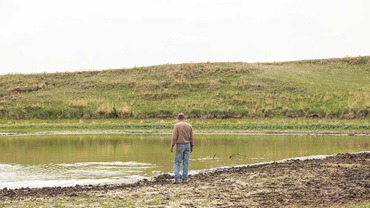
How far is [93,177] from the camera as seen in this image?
56.7ft

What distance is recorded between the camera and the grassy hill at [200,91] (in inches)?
1881

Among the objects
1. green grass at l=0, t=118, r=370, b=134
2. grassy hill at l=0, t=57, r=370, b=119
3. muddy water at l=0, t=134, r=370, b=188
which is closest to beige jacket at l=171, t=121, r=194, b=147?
muddy water at l=0, t=134, r=370, b=188

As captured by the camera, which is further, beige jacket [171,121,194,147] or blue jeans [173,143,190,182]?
beige jacket [171,121,194,147]

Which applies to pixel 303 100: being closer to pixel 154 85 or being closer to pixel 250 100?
pixel 250 100

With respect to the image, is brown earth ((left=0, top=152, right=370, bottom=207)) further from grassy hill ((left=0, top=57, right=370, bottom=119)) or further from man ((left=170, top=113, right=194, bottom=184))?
grassy hill ((left=0, top=57, right=370, bottom=119))

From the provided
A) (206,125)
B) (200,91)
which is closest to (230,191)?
(206,125)

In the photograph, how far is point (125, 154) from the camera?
2441 centimetres

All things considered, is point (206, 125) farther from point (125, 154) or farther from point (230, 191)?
point (230, 191)

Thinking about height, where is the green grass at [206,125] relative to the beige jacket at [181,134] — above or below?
below

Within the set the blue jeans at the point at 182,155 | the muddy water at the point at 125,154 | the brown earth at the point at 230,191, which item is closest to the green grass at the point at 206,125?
the muddy water at the point at 125,154

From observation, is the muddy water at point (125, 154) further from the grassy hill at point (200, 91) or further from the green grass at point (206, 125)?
the grassy hill at point (200, 91)

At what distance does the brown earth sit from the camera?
12.0m

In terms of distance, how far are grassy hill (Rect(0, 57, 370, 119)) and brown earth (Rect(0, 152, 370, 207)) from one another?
29527mm

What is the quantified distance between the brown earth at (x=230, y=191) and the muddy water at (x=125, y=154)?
2019 millimetres
